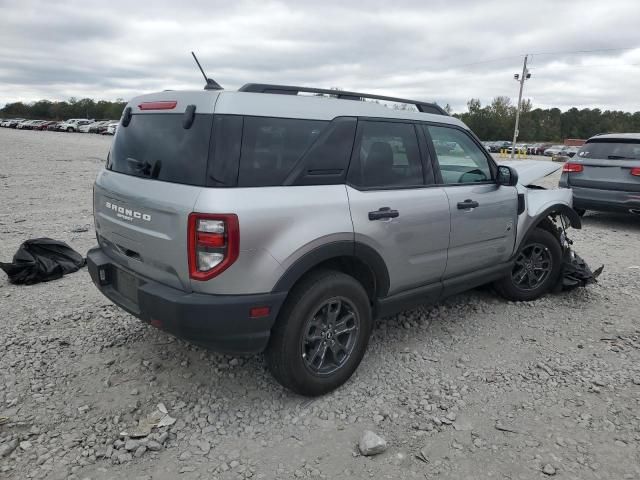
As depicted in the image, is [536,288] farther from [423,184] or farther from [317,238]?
[317,238]

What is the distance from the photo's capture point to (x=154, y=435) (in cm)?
275

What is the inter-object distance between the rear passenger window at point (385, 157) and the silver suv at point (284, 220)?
0.03 feet

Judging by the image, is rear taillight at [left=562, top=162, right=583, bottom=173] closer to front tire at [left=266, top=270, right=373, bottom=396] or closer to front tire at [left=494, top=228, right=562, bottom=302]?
front tire at [left=494, top=228, right=562, bottom=302]

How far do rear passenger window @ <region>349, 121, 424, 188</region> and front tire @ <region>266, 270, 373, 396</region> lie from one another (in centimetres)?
69

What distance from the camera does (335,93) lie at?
3.26m

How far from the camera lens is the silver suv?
8.57ft

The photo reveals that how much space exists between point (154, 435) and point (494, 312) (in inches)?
126

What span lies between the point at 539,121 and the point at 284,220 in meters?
94.1

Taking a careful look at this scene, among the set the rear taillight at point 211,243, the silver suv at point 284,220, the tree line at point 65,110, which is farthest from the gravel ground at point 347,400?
the tree line at point 65,110

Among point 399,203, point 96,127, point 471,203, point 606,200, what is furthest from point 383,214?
point 96,127

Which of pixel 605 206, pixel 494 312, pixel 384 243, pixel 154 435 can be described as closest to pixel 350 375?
pixel 384 243

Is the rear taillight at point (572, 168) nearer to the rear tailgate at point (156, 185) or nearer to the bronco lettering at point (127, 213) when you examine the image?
the rear tailgate at point (156, 185)

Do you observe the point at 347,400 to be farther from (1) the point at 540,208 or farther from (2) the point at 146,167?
(1) the point at 540,208

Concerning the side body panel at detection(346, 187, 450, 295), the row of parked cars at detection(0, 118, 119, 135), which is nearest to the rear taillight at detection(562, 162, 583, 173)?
the side body panel at detection(346, 187, 450, 295)
